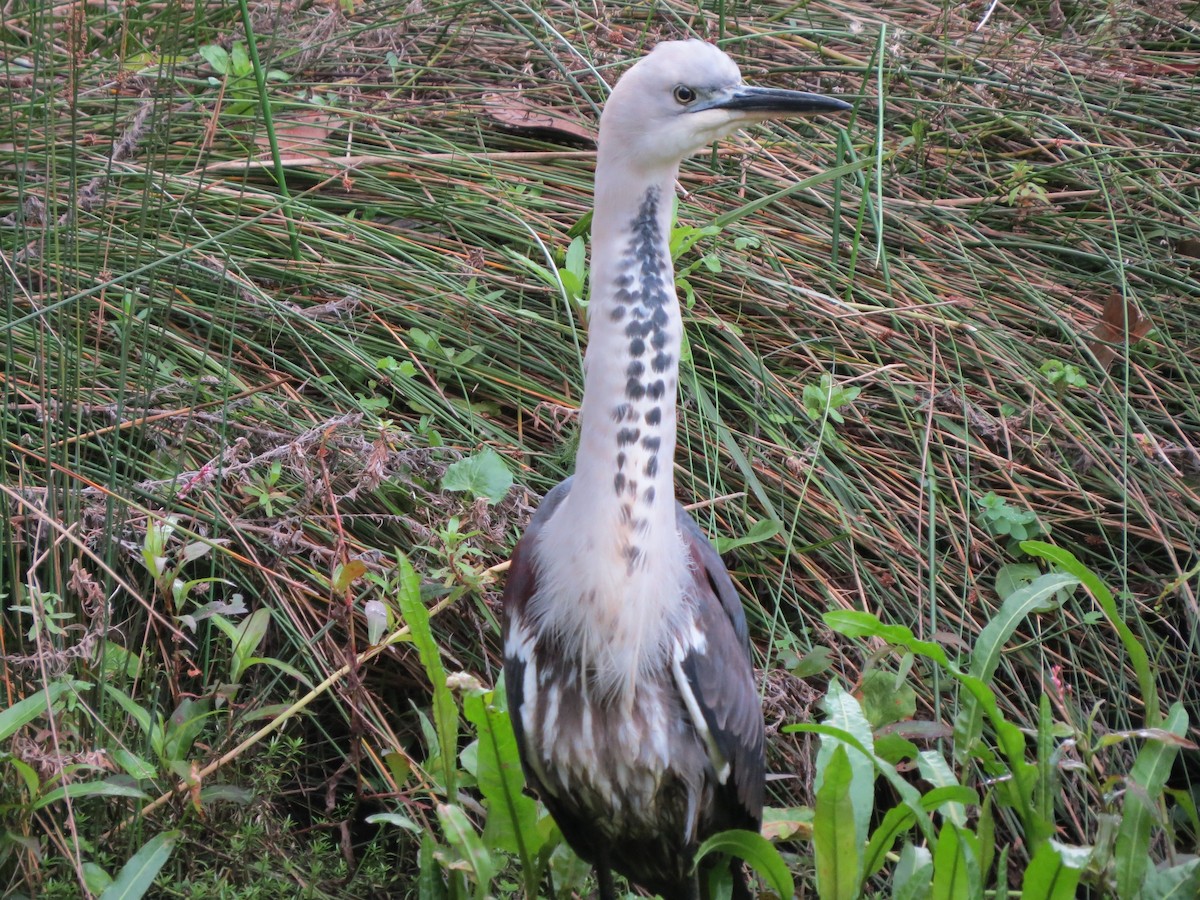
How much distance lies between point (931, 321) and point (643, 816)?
2034 millimetres

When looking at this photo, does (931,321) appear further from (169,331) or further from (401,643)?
(169,331)

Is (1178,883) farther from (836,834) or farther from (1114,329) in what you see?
(1114,329)

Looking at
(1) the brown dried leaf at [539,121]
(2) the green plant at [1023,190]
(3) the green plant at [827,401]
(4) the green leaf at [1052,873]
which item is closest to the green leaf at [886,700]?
(4) the green leaf at [1052,873]

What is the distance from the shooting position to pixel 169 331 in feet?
11.5

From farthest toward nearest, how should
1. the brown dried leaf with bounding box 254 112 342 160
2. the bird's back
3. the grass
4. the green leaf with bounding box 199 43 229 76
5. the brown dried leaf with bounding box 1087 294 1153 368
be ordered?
the brown dried leaf with bounding box 254 112 342 160, the green leaf with bounding box 199 43 229 76, the brown dried leaf with bounding box 1087 294 1153 368, the grass, the bird's back

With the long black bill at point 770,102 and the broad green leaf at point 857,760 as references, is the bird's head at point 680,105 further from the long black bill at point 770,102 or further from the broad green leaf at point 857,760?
the broad green leaf at point 857,760

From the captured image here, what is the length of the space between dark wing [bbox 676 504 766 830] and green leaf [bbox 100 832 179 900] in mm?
1091

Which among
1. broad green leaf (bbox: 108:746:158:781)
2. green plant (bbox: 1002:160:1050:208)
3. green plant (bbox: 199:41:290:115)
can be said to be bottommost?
broad green leaf (bbox: 108:746:158:781)

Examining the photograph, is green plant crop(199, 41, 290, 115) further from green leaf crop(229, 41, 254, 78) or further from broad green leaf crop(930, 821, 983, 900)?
broad green leaf crop(930, 821, 983, 900)

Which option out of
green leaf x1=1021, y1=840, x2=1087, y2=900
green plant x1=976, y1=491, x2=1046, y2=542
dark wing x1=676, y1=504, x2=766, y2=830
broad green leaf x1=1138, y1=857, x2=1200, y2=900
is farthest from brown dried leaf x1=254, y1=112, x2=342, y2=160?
broad green leaf x1=1138, y1=857, x2=1200, y2=900

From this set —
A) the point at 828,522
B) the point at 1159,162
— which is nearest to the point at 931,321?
the point at 828,522

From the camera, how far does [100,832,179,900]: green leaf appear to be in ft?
7.51

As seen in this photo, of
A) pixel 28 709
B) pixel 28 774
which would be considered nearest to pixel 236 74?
pixel 28 709

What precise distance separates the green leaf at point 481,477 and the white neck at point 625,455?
0.73 m
